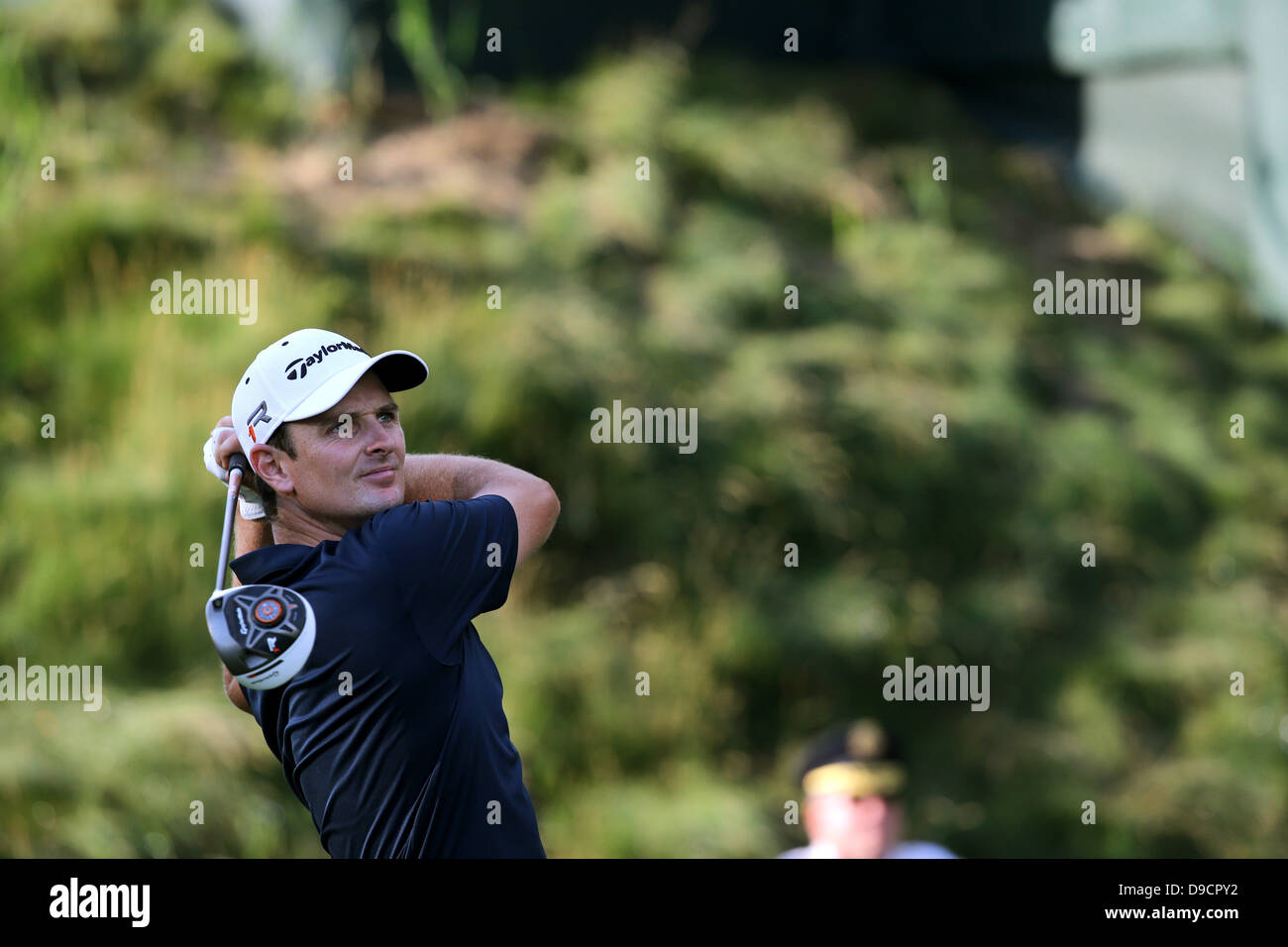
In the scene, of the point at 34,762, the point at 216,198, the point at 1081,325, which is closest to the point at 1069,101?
the point at 1081,325

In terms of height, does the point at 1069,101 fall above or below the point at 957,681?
above

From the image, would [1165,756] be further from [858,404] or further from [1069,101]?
[1069,101]

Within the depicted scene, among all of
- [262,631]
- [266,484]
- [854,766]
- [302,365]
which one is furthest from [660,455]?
[262,631]

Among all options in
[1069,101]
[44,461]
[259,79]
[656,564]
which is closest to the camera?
[44,461]

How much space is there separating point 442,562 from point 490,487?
288 millimetres

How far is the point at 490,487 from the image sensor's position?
2703mm

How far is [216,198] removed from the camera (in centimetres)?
835

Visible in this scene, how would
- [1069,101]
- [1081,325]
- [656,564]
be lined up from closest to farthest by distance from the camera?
[656,564]
[1081,325]
[1069,101]

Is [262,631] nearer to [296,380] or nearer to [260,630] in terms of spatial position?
[260,630]

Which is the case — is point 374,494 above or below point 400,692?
above

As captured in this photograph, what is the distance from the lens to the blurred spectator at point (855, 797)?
14.9ft

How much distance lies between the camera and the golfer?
2.40m

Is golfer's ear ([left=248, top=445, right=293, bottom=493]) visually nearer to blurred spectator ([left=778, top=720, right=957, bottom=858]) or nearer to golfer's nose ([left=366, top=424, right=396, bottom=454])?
golfer's nose ([left=366, top=424, right=396, bottom=454])
